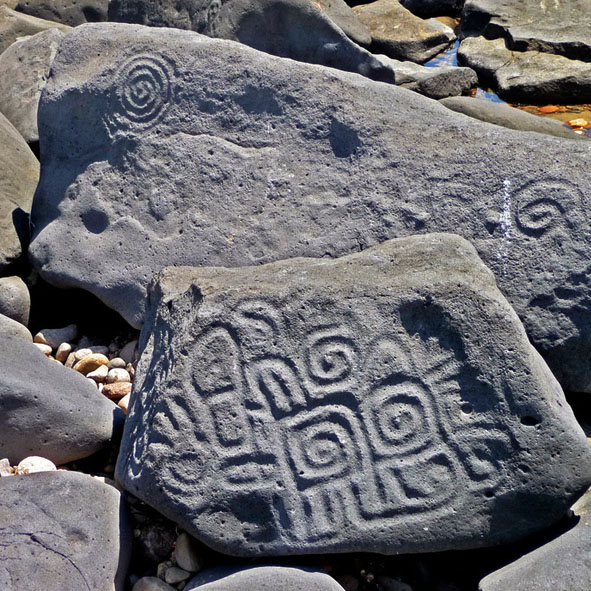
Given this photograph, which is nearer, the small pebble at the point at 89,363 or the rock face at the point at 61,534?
the rock face at the point at 61,534

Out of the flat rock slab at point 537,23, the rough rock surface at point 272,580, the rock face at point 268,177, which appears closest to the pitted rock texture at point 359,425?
the rough rock surface at point 272,580

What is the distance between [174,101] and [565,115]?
3248 millimetres

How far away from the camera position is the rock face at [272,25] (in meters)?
4.16

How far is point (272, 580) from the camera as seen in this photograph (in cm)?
199

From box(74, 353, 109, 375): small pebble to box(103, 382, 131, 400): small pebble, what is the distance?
0.14 m

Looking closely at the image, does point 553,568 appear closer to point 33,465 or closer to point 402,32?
point 33,465

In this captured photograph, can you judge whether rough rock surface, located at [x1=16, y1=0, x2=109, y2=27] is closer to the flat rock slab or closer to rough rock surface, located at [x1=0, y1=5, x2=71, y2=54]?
rough rock surface, located at [x1=0, y1=5, x2=71, y2=54]

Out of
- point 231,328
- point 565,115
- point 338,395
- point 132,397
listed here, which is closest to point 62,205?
point 132,397

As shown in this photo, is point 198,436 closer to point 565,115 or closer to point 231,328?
point 231,328

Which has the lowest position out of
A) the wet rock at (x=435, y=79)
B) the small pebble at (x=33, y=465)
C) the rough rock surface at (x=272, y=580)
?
the small pebble at (x=33, y=465)

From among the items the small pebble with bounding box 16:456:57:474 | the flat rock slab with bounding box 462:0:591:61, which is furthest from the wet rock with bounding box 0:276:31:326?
the flat rock slab with bounding box 462:0:591:61

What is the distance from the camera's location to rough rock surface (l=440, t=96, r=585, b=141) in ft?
13.5

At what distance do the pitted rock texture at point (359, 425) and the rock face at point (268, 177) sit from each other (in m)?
0.57

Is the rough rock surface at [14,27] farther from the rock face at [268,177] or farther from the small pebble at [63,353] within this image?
the small pebble at [63,353]
